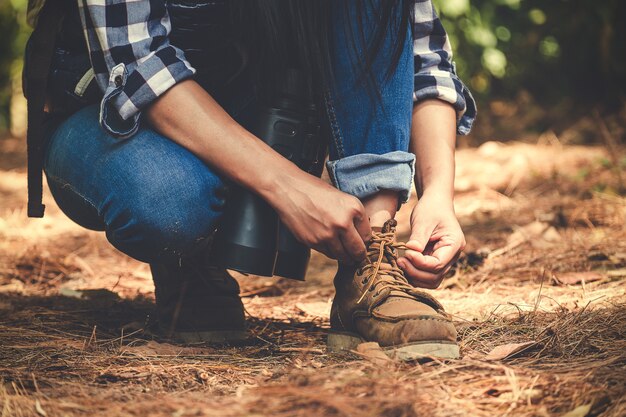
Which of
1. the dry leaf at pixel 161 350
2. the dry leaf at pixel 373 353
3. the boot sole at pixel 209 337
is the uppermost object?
the dry leaf at pixel 373 353

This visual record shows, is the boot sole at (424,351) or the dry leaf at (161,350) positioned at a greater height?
the boot sole at (424,351)

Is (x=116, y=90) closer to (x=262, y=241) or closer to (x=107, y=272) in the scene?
(x=262, y=241)

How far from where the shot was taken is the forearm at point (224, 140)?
120 centimetres

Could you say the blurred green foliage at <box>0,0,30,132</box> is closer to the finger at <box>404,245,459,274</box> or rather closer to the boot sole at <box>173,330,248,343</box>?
the boot sole at <box>173,330,248,343</box>

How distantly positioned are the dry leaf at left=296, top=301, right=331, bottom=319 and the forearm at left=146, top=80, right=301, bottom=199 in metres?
0.53

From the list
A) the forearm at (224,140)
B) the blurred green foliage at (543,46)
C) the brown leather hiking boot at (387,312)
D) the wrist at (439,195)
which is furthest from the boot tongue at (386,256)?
the blurred green foliage at (543,46)

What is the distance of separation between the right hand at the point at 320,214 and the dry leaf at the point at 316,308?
1.50 feet

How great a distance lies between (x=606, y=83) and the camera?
3.99 m

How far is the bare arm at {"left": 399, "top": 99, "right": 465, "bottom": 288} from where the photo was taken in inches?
49.8

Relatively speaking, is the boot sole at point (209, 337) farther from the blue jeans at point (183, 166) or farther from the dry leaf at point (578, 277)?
the dry leaf at point (578, 277)

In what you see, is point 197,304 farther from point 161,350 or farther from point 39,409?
point 39,409

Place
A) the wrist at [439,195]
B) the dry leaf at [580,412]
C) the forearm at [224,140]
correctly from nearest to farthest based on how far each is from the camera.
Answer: the dry leaf at [580,412], the forearm at [224,140], the wrist at [439,195]

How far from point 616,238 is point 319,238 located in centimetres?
127

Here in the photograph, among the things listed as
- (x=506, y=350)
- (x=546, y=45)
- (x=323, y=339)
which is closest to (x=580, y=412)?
(x=506, y=350)
